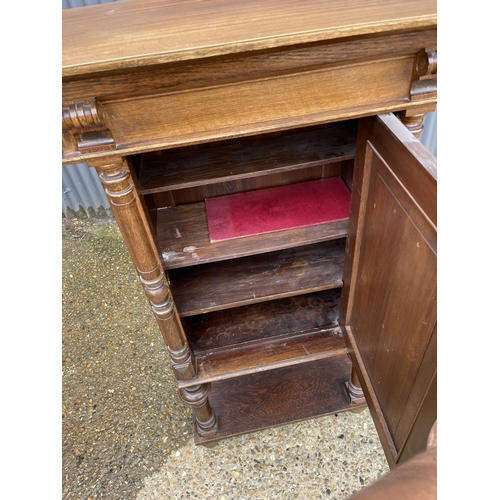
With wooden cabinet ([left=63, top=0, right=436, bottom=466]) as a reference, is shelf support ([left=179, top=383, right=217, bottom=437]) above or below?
below

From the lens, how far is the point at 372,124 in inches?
33.7

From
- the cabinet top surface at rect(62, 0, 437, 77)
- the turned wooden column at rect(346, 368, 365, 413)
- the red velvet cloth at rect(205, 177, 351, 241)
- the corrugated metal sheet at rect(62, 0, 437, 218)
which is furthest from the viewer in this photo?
the corrugated metal sheet at rect(62, 0, 437, 218)

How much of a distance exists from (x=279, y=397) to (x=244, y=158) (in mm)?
1090

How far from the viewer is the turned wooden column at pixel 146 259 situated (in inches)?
33.0

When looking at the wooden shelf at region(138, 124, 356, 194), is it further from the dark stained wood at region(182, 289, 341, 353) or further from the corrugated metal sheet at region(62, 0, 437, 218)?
the corrugated metal sheet at region(62, 0, 437, 218)

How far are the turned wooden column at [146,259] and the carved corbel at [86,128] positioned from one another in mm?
39

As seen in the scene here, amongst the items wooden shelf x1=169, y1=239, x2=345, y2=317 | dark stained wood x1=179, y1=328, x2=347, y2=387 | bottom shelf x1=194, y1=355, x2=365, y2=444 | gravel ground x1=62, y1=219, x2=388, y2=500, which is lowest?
gravel ground x1=62, y1=219, x2=388, y2=500

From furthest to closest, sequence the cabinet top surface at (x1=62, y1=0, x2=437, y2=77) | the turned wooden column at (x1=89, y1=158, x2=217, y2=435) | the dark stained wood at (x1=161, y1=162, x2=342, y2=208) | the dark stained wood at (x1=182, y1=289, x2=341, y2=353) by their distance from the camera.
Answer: the dark stained wood at (x1=182, y1=289, x2=341, y2=353) < the dark stained wood at (x1=161, y1=162, x2=342, y2=208) < the turned wooden column at (x1=89, y1=158, x2=217, y2=435) < the cabinet top surface at (x1=62, y1=0, x2=437, y2=77)

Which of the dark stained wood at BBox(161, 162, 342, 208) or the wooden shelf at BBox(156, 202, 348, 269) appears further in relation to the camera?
the dark stained wood at BBox(161, 162, 342, 208)

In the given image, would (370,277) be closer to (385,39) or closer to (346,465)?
(385,39)

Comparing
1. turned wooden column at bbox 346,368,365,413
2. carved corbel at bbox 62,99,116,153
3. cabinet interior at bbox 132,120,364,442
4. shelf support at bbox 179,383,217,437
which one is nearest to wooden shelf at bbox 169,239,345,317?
cabinet interior at bbox 132,120,364,442

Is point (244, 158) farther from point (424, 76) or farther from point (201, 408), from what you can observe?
point (201, 408)

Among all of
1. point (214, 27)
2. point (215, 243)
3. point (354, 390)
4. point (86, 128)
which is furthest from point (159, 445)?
point (214, 27)

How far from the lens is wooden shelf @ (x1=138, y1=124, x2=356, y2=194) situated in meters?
1.06
